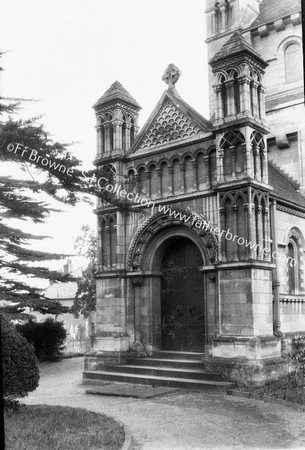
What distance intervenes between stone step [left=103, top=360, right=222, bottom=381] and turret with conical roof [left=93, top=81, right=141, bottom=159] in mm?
6574

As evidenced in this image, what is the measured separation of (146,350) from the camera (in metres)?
15.9

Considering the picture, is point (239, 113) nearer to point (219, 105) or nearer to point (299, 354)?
point (219, 105)

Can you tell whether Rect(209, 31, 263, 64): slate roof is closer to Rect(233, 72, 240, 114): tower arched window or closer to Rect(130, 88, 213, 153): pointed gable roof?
Rect(233, 72, 240, 114): tower arched window

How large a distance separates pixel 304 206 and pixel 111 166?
6.22 metres

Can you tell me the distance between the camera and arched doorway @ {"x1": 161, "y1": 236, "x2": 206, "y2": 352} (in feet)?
50.2

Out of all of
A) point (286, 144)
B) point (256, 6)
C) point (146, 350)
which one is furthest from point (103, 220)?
point (256, 6)

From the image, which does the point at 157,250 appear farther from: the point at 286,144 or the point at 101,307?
the point at 286,144

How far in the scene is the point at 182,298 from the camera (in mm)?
15781

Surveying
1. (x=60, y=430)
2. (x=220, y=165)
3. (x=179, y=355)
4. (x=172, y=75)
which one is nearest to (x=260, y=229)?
(x=220, y=165)

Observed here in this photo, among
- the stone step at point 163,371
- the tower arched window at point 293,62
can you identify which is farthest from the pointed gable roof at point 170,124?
the stone step at point 163,371

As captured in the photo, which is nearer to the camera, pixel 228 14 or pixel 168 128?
pixel 168 128

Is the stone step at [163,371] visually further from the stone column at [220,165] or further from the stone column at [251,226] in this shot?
the stone column at [220,165]

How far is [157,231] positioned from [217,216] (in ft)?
7.21

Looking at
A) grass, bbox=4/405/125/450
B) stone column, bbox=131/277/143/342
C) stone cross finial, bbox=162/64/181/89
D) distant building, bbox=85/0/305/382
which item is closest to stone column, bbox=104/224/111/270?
distant building, bbox=85/0/305/382
